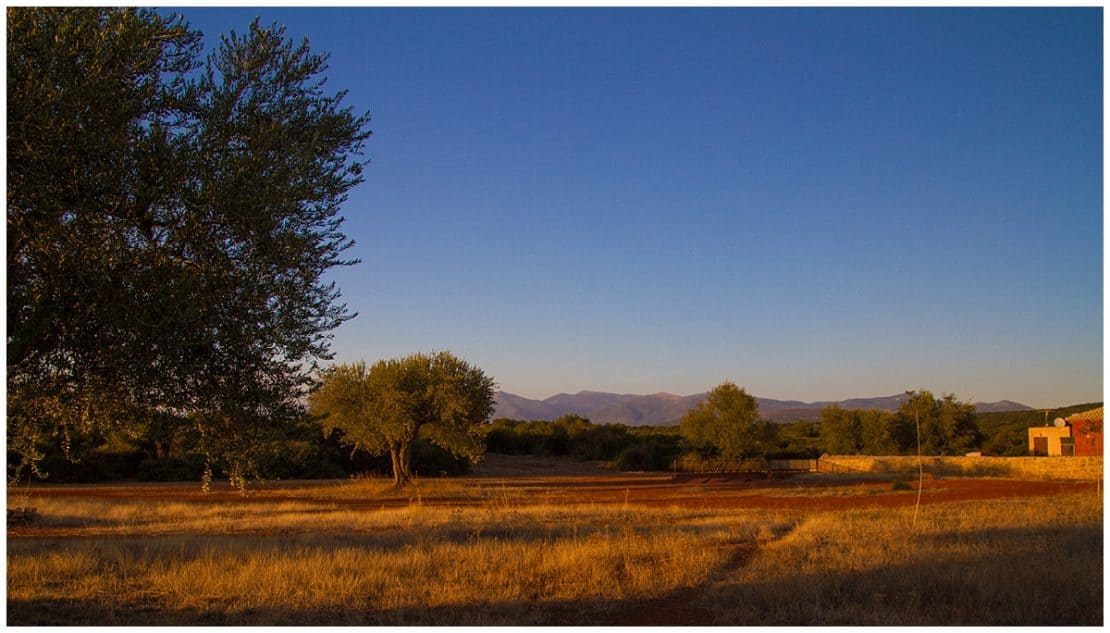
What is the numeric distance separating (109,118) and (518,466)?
52.8 meters

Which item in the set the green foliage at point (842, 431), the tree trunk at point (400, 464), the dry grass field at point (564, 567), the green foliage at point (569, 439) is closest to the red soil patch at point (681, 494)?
the tree trunk at point (400, 464)

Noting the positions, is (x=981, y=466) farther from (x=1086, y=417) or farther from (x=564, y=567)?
(x=564, y=567)

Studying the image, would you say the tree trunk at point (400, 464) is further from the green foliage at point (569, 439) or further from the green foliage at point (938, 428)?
the green foliage at point (938, 428)

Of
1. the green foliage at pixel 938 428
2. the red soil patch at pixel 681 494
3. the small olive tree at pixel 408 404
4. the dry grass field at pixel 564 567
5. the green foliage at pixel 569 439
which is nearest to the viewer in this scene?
the dry grass field at pixel 564 567

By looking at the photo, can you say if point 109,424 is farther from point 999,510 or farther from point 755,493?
point 755,493

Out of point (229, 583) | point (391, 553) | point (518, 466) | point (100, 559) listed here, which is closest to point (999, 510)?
point (391, 553)

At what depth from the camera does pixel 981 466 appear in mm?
43062

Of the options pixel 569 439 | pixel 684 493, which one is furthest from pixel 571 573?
pixel 569 439

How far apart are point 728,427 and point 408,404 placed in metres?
22.9

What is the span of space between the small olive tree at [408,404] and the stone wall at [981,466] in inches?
931

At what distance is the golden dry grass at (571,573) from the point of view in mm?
9836

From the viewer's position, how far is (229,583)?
10.9 meters

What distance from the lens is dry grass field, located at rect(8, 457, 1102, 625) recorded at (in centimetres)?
987

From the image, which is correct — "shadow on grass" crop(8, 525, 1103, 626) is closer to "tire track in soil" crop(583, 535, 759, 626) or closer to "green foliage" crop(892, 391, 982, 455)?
"tire track in soil" crop(583, 535, 759, 626)
